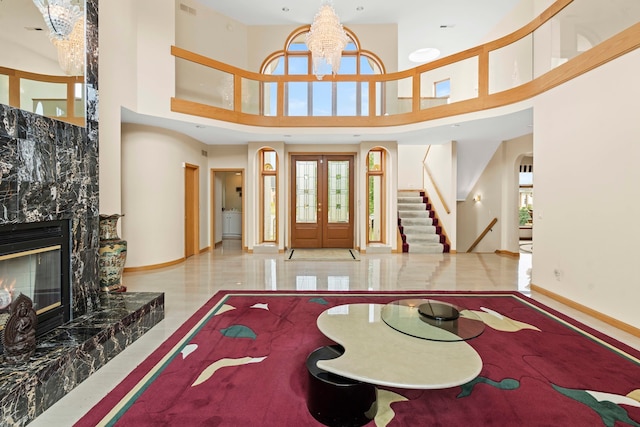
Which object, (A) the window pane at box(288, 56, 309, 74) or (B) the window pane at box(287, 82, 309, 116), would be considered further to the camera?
(A) the window pane at box(288, 56, 309, 74)

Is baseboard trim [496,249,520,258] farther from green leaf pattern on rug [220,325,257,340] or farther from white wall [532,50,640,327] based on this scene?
green leaf pattern on rug [220,325,257,340]

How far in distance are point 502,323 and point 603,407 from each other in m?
1.41

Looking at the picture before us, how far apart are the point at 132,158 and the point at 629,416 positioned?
7095 millimetres

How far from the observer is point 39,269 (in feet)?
8.82

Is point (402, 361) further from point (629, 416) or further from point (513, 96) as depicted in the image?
point (513, 96)

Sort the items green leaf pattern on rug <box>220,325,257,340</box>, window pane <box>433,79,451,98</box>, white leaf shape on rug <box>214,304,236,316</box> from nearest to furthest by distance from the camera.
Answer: green leaf pattern on rug <box>220,325,257,340</box>
white leaf shape on rug <box>214,304,236,316</box>
window pane <box>433,79,451,98</box>

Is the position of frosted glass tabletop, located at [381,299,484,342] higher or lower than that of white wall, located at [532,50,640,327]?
lower

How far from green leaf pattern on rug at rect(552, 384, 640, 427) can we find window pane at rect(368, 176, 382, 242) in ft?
20.3

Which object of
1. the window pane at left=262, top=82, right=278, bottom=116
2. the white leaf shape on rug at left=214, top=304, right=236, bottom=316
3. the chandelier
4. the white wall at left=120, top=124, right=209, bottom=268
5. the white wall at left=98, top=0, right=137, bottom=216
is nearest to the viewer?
the white leaf shape on rug at left=214, top=304, right=236, bottom=316

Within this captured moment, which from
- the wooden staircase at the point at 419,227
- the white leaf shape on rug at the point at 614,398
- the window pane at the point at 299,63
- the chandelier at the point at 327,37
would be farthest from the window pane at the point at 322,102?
the white leaf shape on rug at the point at 614,398

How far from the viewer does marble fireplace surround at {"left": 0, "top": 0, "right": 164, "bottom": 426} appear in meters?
2.01

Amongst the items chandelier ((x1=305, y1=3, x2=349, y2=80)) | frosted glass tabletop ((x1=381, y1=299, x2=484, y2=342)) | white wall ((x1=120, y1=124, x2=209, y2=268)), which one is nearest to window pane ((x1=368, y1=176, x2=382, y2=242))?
chandelier ((x1=305, y1=3, x2=349, y2=80))

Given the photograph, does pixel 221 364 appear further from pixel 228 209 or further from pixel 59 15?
pixel 228 209

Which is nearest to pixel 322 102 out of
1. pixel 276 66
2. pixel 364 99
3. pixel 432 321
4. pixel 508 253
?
pixel 364 99
